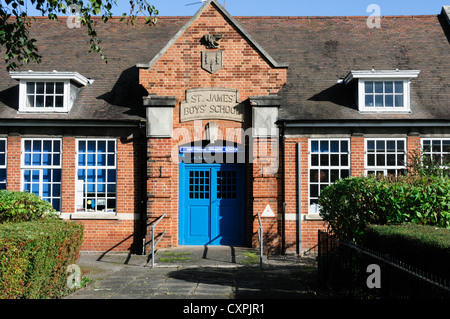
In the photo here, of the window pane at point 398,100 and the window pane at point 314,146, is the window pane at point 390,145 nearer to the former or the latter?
the window pane at point 398,100

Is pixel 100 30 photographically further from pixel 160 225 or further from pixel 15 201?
pixel 15 201

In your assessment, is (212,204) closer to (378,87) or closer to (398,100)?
(378,87)

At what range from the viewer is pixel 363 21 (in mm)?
18219

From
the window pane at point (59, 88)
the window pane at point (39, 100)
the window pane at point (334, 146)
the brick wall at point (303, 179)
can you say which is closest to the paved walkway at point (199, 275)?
the brick wall at point (303, 179)

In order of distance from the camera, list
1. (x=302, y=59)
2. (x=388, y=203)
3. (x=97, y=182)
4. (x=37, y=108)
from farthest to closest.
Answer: (x=302, y=59)
(x=37, y=108)
(x=97, y=182)
(x=388, y=203)

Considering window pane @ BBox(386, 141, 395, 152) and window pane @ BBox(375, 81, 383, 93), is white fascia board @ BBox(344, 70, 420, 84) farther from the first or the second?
window pane @ BBox(386, 141, 395, 152)

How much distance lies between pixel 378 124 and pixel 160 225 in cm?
675

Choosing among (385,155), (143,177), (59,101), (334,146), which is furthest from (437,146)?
(59,101)

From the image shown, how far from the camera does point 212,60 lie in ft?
44.6

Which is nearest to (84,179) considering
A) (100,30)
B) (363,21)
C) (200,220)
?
(200,220)

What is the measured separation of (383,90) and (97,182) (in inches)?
351

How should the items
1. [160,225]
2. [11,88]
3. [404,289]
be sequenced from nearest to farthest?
1. [404,289]
2. [160,225]
3. [11,88]

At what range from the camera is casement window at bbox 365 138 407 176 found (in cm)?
1370

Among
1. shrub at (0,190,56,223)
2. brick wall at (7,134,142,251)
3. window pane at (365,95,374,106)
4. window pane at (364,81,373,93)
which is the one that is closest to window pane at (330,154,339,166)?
window pane at (365,95,374,106)
